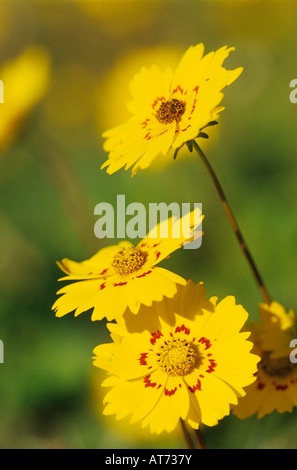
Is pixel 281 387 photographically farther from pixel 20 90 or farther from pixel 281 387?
pixel 20 90

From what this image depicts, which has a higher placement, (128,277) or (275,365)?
(128,277)

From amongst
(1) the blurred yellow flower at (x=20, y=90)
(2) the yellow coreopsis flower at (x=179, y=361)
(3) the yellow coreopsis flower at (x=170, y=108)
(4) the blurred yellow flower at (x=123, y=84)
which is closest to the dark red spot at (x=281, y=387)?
(2) the yellow coreopsis flower at (x=179, y=361)

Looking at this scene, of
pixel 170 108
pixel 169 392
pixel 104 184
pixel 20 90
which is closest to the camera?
pixel 169 392

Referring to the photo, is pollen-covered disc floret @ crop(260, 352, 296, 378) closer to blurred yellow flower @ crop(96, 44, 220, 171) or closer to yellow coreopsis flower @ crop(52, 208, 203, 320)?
yellow coreopsis flower @ crop(52, 208, 203, 320)

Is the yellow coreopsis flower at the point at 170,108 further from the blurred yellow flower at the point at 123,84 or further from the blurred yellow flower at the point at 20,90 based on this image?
the blurred yellow flower at the point at 123,84

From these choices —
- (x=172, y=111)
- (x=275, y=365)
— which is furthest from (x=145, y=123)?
(x=275, y=365)

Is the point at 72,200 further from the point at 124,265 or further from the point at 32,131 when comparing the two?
the point at 124,265

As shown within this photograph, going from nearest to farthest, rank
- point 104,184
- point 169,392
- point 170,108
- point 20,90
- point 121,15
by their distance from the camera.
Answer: point 169,392, point 170,108, point 20,90, point 104,184, point 121,15
